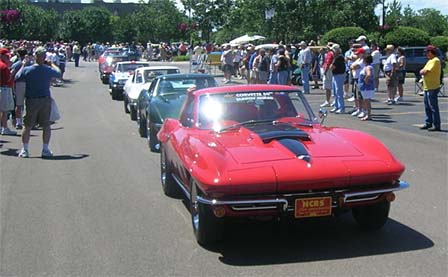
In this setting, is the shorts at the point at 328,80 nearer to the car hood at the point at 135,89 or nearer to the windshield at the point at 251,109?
the car hood at the point at 135,89

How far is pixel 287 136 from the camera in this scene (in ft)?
19.5

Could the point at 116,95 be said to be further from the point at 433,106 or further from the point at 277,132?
the point at 277,132

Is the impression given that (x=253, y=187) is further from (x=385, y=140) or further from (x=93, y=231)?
(x=385, y=140)

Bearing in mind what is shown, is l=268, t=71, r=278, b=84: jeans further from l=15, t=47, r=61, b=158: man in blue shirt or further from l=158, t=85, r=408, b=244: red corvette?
l=158, t=85, r=408, b=244: red corvette

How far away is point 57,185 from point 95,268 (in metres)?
3.62

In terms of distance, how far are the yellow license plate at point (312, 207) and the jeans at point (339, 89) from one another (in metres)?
11.4

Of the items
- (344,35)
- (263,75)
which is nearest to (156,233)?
(263,75)

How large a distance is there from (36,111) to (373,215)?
6.59 metres

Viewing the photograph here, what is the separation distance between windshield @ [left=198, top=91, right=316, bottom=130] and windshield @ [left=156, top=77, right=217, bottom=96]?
5108 millimetres

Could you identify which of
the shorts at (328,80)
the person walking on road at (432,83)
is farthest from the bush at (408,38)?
the person walking on road at (432,83)

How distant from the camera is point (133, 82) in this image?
17125mm

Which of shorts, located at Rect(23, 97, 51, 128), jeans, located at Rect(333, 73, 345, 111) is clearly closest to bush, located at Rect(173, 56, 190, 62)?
jeans, located at Rect(333, 73, 345, 111)

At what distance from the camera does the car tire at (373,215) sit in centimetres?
578

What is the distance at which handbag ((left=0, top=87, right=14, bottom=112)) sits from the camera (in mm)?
12656
